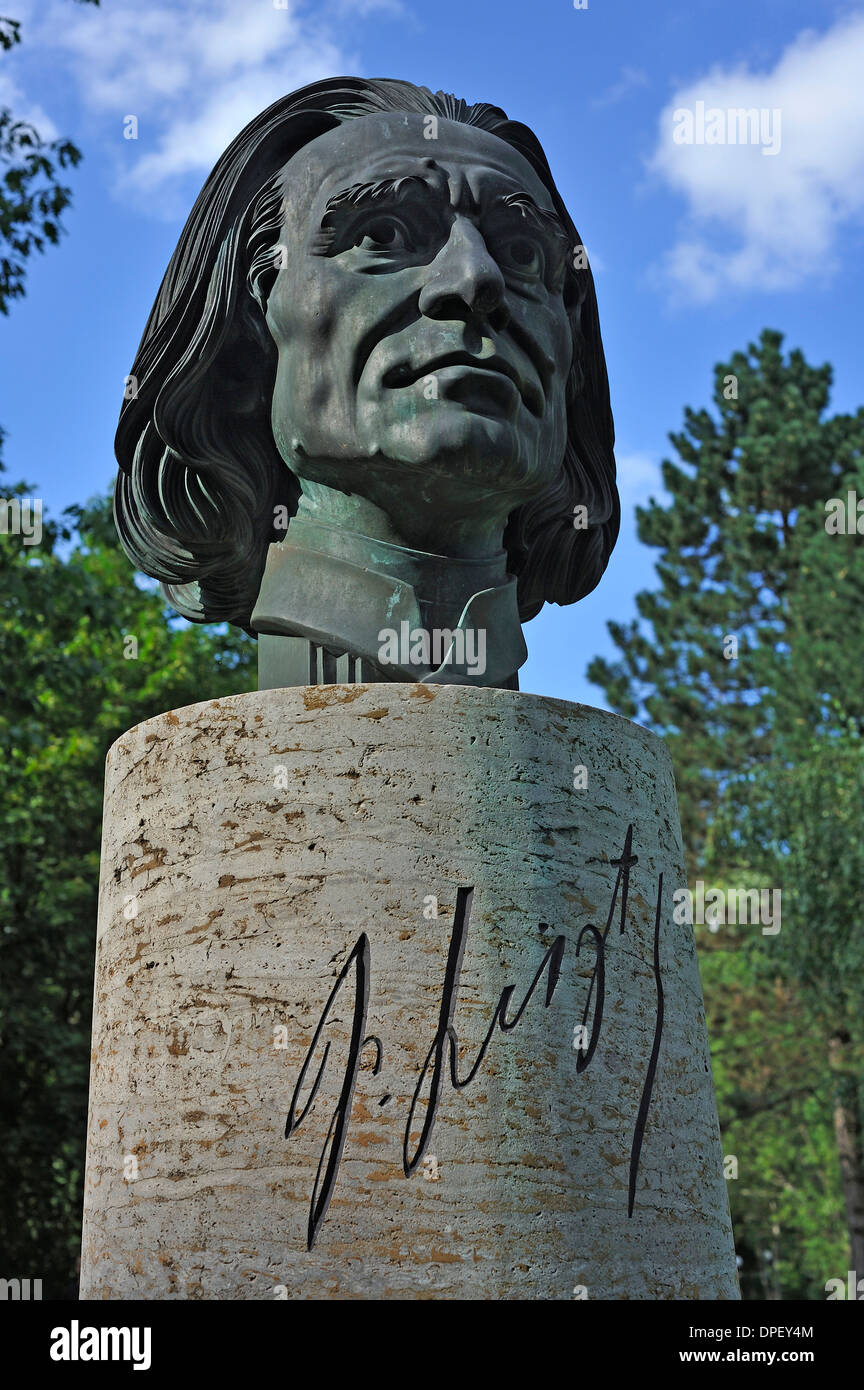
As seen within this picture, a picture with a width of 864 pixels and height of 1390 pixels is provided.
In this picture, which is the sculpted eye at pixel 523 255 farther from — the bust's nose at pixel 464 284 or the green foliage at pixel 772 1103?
the green foliage at pixel 772 1103

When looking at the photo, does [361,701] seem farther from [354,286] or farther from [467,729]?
[354,286]

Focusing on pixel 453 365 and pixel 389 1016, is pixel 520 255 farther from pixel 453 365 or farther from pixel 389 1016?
pixel 389 1016

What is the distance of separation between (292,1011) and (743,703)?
26.5m

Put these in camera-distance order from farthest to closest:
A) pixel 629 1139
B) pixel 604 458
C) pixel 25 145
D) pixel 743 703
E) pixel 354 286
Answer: pixel 743 703, pixel 25 145, pixel 604 458, pixel 354 286, pixel 629 1139

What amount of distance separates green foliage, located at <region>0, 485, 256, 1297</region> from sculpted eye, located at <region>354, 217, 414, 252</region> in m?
6.86

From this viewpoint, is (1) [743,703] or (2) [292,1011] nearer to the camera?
(2) [292,1011]

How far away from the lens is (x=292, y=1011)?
3336mm

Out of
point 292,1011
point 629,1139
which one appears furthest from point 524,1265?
point 292,1011

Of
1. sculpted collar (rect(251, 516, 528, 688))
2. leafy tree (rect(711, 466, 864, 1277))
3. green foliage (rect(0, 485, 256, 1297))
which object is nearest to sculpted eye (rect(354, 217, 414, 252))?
sculpted collar (rect(251, 516, 528, 688))

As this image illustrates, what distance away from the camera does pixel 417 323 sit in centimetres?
417

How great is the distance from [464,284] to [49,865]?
1359cm
